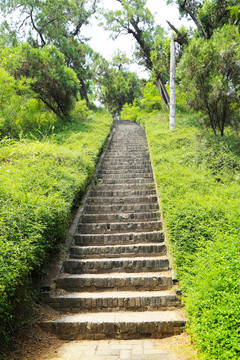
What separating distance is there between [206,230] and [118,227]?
210 cm

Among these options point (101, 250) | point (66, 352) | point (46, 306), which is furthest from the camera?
point (101, 250)

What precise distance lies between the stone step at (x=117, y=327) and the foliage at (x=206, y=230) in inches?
15.6

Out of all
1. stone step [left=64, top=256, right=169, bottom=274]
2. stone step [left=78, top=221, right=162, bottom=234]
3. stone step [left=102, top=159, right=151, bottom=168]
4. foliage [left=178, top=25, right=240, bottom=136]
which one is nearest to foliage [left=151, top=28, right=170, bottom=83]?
foliage [left=178, top=25, right=240, bottom=136]

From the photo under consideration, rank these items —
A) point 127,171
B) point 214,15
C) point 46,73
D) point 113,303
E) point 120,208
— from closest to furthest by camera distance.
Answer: point 113,303 → point 120,208 → point 127,171 → point 214,15 → point 46,73

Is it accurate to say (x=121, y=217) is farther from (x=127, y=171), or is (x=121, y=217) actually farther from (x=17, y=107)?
(x=17, y=107)

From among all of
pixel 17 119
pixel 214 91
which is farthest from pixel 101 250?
pixel 17 119

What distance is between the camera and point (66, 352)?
333 cm

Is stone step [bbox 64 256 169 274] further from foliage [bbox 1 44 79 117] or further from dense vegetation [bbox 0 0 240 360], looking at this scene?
foliage [bbox 1 44 79 117]

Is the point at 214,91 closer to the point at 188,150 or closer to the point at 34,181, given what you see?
the point at 188,150

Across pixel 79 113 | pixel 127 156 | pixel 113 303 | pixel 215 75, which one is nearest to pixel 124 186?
pixel 127 156

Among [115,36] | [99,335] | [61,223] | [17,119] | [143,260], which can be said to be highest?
[115,36]

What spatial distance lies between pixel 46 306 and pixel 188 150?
7162mm

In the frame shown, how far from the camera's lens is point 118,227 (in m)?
5.88

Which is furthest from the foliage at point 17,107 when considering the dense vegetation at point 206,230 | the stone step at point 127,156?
the dense vegetation at point 206,230
